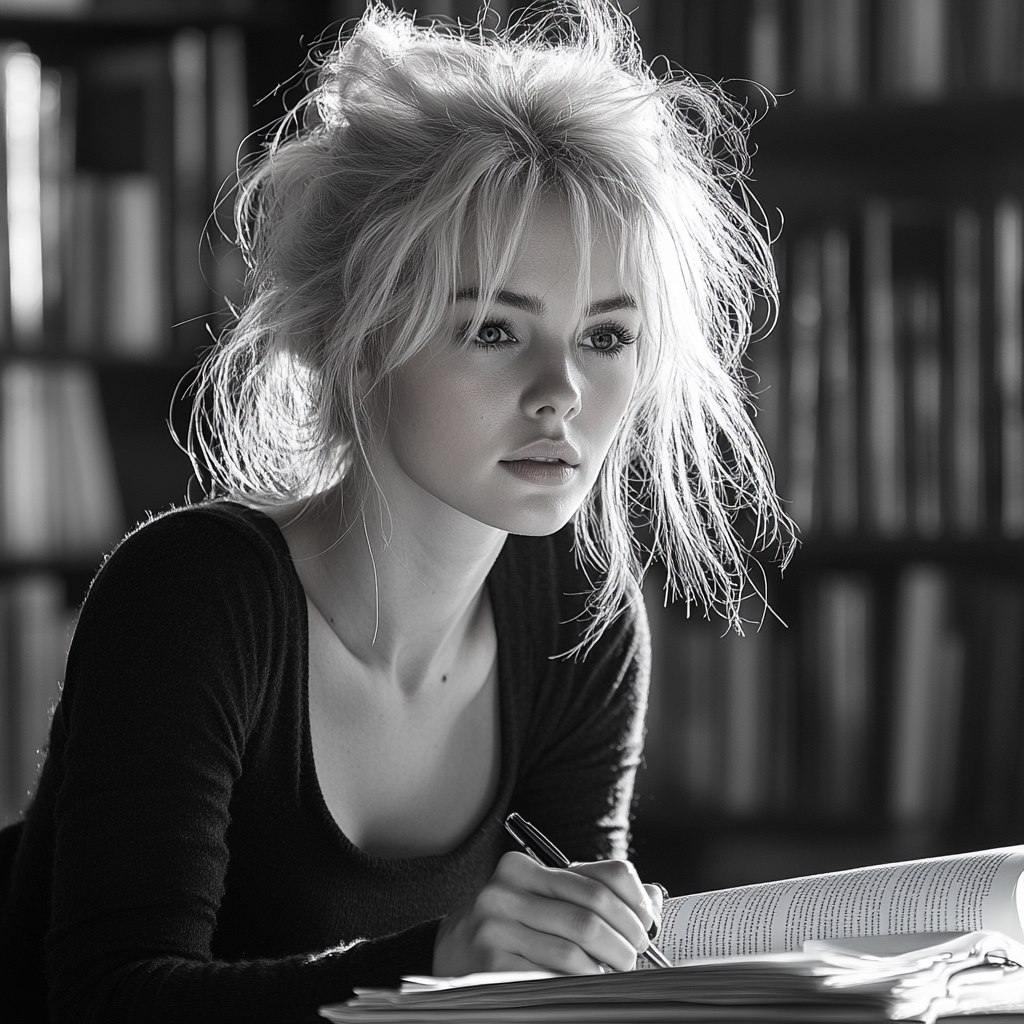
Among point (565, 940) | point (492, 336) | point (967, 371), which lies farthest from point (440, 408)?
point (967, 371)

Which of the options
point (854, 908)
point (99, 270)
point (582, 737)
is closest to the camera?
point (854, 908)

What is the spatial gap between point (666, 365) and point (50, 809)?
23.7 inches

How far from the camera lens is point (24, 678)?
6.04ft

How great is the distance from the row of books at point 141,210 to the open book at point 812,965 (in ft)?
4.23

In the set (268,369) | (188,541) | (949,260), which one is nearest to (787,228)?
(949,260)

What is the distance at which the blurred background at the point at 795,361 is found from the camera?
1771 millimetres

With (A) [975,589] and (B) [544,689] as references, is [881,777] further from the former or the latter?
(B) [544,689]

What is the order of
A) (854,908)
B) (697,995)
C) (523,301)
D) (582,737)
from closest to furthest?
(697,995)
(854,908)
(523,301)
(582,737)

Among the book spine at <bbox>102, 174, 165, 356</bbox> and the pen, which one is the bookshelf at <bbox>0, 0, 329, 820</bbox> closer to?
the book spine at <bbox>102, 174, 165, 356</bbox>

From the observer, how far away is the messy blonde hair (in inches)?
39.5

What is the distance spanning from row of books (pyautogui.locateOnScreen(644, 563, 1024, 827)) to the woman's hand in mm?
1155

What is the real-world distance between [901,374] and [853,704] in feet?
1.49

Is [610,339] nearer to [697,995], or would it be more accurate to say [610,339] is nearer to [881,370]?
[697,995]

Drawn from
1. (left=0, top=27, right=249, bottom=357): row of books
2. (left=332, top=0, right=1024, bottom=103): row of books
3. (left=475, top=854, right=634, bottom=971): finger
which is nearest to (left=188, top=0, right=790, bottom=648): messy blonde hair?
(left=475, top=854, right=634, bottom=971): finger
